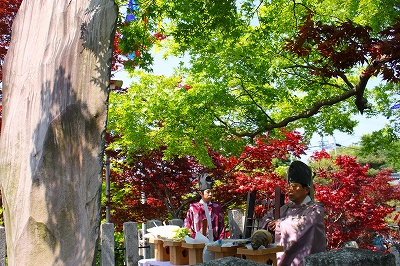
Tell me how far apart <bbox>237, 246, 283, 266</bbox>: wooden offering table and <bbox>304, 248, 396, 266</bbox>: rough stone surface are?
2.84 metres

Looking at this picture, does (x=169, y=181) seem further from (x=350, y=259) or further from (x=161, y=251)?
(x=350, y=259)

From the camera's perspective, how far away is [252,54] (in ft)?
31.1

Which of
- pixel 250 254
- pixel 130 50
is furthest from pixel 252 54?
pixel 250 254

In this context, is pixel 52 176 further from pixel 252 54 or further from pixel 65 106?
pixel 252 54

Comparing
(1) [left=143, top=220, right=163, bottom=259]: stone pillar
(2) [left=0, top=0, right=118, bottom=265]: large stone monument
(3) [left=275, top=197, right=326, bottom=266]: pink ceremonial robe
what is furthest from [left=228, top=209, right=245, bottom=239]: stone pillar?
(2) [left=0, top=0, right=118, bottom=265]: large stone monument

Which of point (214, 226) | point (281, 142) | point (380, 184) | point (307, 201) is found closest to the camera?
point (307, 201)

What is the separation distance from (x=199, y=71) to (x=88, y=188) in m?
6.84

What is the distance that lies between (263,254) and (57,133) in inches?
106

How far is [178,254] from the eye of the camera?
6594 millimetres

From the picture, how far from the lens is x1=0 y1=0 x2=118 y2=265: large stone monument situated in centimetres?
289

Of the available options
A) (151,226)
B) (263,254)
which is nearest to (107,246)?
(151,226)

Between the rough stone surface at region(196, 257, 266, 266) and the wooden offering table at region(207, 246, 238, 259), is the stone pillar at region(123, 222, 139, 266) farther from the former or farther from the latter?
the rough stone surface at region(196, 257, 266, 266)

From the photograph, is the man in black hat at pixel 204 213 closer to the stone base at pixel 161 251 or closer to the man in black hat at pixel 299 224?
the stone base at pixel 161 251

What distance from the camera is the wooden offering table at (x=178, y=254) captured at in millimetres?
6570
